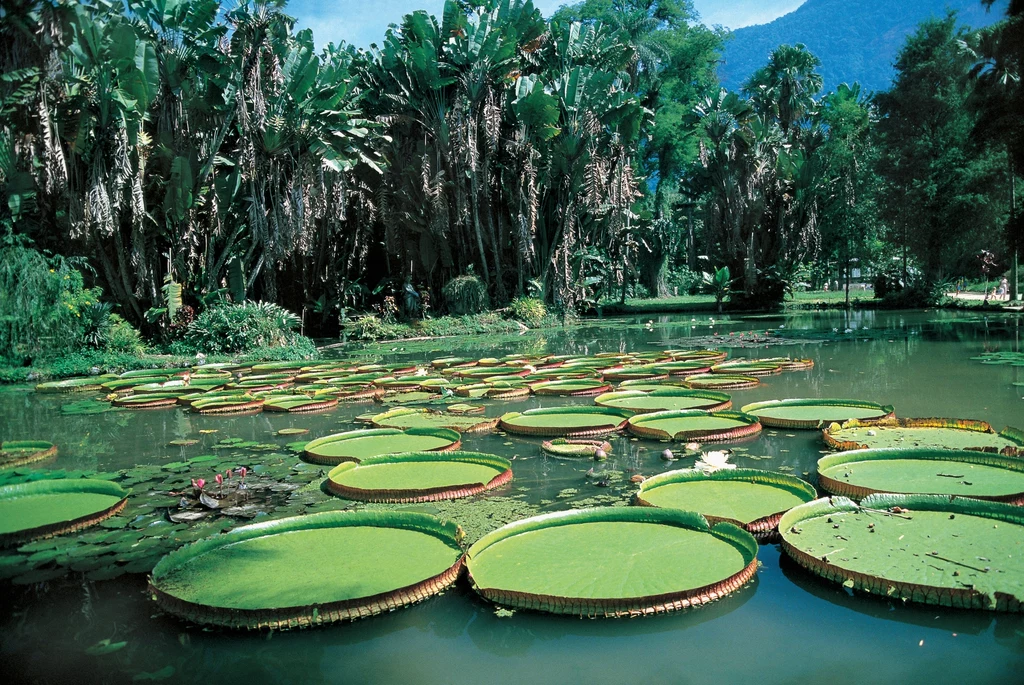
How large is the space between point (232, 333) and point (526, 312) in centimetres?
968

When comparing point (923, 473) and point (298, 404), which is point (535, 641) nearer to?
point (923, 473)

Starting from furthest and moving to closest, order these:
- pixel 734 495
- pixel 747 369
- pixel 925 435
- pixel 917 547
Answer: pixel 747 369
pixel 925 435
pixel 734 495
pixel 917 547

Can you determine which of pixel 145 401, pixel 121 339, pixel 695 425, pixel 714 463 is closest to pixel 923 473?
pixel 714 463

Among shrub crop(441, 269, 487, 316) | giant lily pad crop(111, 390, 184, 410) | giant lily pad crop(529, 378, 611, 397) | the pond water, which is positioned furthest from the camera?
shrub crop(441, 269, 487, 316)

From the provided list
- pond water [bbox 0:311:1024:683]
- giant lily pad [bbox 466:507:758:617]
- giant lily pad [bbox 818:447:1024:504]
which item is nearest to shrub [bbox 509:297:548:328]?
giant lily pad [bbox 818:447:1024:504]

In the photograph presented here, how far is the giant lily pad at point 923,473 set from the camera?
3947 mm

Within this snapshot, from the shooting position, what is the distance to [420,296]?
21.4 meters

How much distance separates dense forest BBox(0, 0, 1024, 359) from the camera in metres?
13.4

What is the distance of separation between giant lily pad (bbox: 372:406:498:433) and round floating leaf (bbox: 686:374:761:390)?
2915 millimetres

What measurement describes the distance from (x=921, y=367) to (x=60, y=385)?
12.8 metres

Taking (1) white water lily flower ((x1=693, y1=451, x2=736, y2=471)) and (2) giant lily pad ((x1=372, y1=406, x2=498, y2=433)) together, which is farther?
(2) giant lily pad ((x1=372, y1=406, x2=498, y2=433))

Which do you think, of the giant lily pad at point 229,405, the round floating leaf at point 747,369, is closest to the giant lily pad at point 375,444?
the giant lily pad at point 229,405

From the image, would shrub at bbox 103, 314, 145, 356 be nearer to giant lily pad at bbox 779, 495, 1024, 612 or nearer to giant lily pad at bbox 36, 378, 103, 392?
giant lily pad at bbox 36, 378, 103, 392

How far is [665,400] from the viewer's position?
7.54 m
